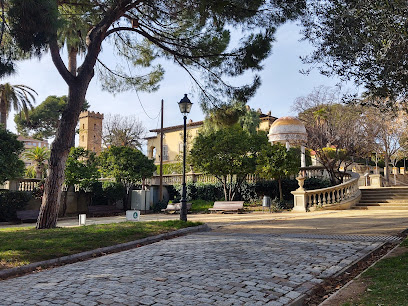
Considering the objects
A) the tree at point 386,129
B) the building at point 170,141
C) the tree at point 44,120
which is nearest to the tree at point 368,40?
the tree at point 386,129

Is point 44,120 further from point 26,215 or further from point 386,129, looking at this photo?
point 386,129

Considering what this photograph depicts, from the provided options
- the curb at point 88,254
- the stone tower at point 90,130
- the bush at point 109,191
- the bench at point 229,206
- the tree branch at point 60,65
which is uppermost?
the stone tower at point 90,130

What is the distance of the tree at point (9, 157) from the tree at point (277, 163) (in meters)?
13.0

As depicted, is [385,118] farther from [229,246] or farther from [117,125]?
[117,125]

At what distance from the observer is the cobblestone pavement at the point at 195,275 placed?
4578 millimetres

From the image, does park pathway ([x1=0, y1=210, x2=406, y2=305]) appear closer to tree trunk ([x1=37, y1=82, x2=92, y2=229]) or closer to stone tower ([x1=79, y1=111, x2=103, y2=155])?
tree trunk ([x1=37, y1=82, x2=92, y2=229])

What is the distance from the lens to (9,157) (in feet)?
61.1

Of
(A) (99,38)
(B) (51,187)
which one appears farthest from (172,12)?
(B) (51,187)

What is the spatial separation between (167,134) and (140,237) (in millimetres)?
47473

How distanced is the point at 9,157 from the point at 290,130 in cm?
1733

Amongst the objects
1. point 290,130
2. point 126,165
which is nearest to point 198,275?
point 126,165

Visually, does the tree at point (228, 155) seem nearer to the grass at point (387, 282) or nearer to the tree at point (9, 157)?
the tree at point (9, 157)

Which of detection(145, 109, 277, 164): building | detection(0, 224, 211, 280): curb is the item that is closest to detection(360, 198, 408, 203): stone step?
detection(0, 224, 211, 280): curb

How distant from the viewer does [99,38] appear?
39.6 feet
